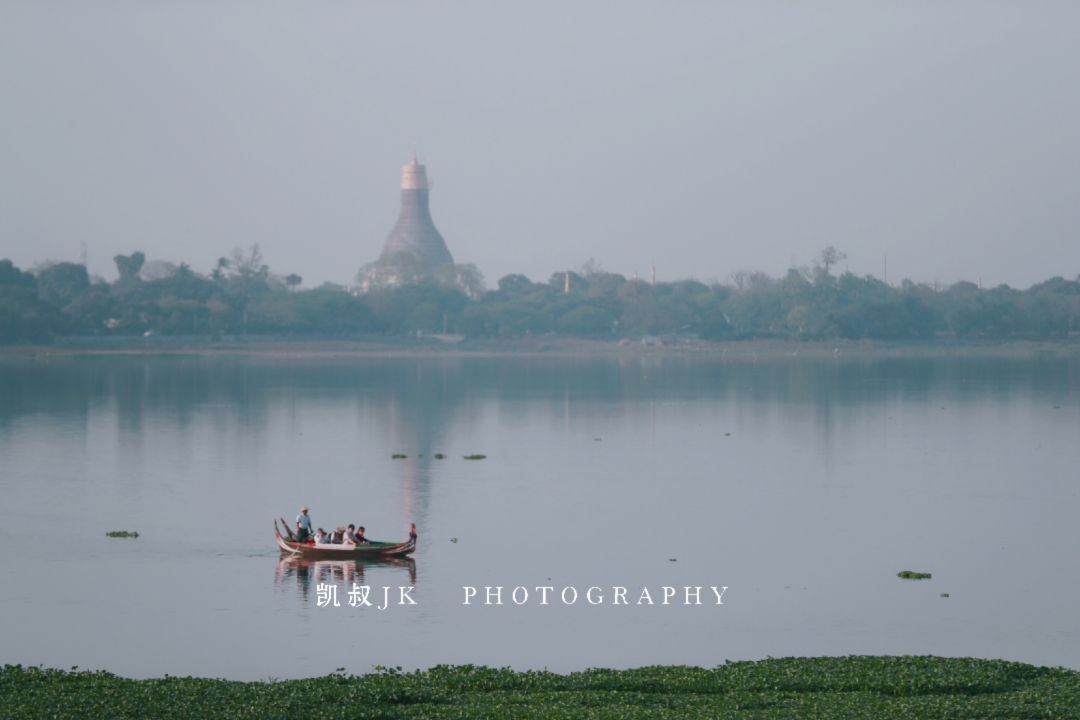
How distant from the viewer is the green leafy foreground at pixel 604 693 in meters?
13.5

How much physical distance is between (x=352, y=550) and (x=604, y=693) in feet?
35.7

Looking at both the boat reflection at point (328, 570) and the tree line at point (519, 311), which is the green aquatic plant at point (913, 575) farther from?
the tree line at point (519, 311)

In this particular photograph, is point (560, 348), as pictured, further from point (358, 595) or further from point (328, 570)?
point (358, 595)

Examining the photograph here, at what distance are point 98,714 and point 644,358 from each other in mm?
136855

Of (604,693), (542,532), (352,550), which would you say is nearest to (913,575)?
(542,532)

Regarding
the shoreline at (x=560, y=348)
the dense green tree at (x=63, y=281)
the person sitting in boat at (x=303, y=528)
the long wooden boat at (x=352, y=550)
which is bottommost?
the long wooden boat at (x=352, y=550)

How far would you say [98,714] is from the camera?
13.2m

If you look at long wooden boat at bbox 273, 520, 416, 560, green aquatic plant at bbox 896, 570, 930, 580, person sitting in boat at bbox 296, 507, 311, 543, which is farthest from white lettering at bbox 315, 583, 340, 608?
green aquatic plant at bbox 896, 570, 930, 580

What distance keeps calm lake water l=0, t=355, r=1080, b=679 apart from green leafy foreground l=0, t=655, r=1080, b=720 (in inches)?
90.0

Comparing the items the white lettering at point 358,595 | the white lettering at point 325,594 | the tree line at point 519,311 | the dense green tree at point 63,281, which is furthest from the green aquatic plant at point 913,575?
the dense green tree at point 63,281

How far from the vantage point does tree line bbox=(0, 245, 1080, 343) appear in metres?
136

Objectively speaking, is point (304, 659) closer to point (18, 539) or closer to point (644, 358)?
point (18, 539)

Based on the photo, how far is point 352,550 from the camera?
2453 cm

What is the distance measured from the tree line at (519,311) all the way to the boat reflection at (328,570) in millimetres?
109992
